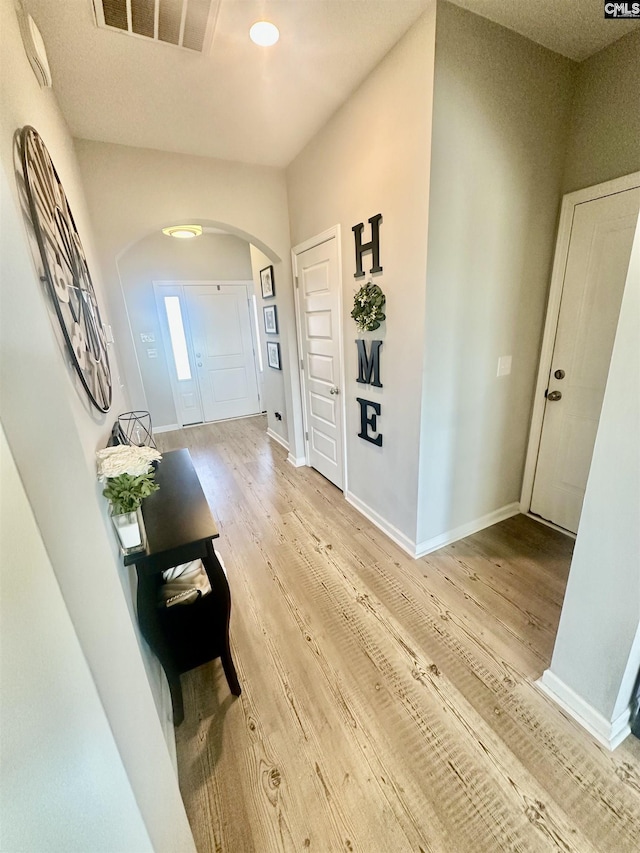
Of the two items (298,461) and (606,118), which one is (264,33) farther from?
(298,461)

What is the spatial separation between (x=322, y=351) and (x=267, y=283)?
1.35 metres

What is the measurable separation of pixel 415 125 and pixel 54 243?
164cm

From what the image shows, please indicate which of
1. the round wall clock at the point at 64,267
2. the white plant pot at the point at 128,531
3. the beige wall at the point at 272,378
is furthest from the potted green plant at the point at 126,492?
the beige wall at the point at 272,378

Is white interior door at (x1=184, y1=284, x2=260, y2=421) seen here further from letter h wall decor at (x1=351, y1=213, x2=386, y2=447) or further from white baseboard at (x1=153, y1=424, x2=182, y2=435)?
letter h wall decor at (x1=351, y1=213, x2=386, y2=447)

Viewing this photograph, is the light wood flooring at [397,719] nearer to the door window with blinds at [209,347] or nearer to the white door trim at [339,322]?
the white door trim at [339,322]

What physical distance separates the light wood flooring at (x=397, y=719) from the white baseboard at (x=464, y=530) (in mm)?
76

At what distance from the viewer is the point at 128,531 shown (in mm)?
1109

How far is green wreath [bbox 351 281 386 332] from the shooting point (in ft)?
6.57

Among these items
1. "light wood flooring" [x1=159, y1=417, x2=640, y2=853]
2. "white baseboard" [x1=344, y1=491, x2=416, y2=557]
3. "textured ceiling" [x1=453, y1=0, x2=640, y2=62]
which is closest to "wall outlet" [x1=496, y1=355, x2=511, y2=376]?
"light wood flooring" [x1=159, y1=417, x2=640, y2=853]

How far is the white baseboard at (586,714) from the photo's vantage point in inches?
47.1

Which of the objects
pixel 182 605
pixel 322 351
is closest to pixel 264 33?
pixel 322 351

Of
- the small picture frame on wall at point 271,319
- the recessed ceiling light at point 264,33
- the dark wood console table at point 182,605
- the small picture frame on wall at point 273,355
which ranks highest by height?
the recessed ceiling light at point 264,33

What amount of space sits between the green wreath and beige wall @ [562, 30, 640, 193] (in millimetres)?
1259

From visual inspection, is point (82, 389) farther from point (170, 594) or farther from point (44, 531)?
point (44, 531)
